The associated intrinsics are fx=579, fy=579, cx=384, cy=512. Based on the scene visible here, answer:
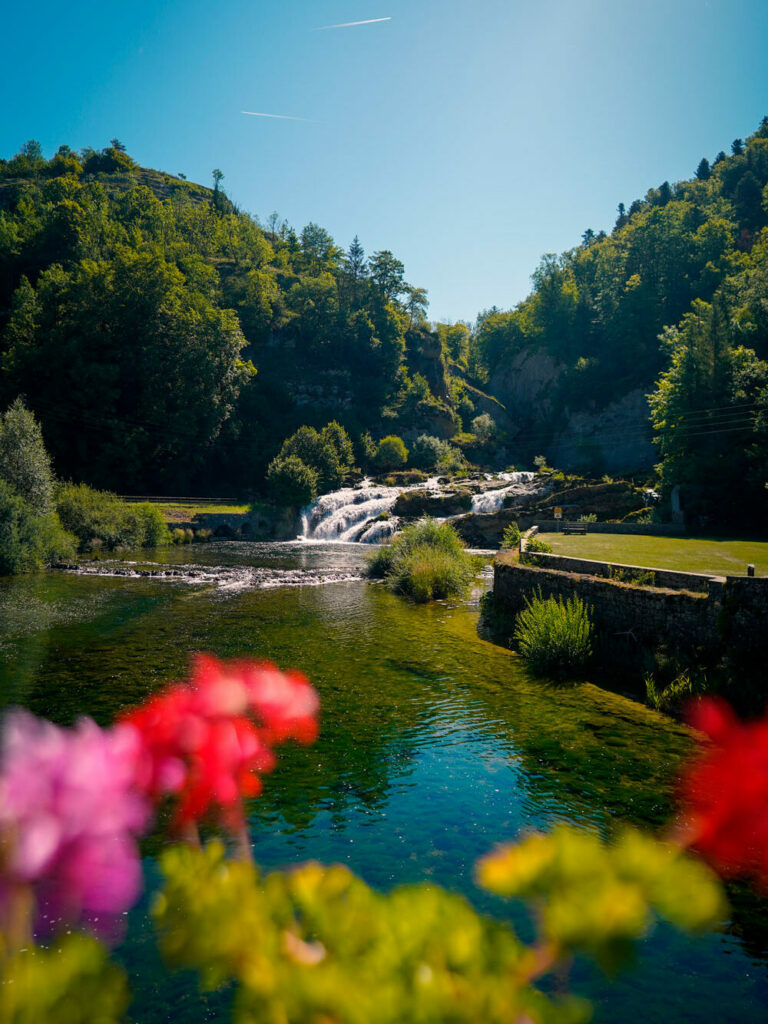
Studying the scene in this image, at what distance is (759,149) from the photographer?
324ft

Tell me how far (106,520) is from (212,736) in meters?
36.1

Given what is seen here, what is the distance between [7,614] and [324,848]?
1364 cm

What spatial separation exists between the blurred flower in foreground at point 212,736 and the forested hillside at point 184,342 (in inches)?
2316

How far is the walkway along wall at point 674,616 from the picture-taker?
8.52 m

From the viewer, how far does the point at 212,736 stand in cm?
103

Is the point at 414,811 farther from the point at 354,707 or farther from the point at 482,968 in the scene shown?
the point at 482,968

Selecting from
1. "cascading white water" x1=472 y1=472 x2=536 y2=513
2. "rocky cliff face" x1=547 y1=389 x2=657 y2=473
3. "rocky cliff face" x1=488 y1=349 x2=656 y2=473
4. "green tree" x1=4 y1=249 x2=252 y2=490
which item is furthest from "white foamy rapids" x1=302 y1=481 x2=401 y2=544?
"rocky cliff face" x1=547 y1=389 x2=657 y2=473

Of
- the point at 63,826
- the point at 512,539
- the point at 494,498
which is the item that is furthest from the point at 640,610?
the point at 494,498

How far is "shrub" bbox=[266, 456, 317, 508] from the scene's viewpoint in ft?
157

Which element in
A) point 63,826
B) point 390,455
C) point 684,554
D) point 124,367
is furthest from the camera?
point 390,455

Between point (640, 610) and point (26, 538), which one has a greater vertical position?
point (26, 538)

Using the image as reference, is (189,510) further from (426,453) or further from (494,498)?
(426,453)

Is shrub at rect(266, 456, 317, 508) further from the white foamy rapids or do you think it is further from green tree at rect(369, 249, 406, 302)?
green tree at rect(369, 249, 406, 302)

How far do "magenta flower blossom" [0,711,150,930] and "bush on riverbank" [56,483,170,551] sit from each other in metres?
32.4
